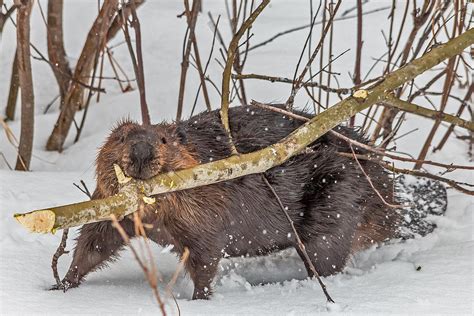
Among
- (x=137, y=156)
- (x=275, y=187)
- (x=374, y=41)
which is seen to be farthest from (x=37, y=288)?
→ (x=374, y=41)

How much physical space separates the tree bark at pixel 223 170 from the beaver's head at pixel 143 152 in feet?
0.22

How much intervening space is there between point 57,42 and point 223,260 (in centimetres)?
232

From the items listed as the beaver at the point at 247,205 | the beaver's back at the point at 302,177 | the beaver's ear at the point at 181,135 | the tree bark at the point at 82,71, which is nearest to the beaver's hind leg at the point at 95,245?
the beaver at the point at 247,205

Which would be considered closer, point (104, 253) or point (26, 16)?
point (104, 253)

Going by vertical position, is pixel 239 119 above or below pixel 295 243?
above

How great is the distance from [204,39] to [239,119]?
2579 millimetres

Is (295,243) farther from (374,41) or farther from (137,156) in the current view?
(374,41)

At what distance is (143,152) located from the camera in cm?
275

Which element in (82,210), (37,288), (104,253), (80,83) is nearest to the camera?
(82,210)

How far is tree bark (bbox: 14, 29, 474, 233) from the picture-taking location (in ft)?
7.73

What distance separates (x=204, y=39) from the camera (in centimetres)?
591

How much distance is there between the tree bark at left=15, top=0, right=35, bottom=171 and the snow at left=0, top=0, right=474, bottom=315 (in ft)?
0.96

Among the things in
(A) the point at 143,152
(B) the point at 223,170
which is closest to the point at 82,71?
(A) the point at 143,152

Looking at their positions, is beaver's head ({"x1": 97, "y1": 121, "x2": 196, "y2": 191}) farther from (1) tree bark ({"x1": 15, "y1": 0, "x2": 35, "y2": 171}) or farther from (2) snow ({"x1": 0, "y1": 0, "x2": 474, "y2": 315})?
(1) tree bark ({"x1": 15, "y1": 0, "x2": 35, "y2": 171})
